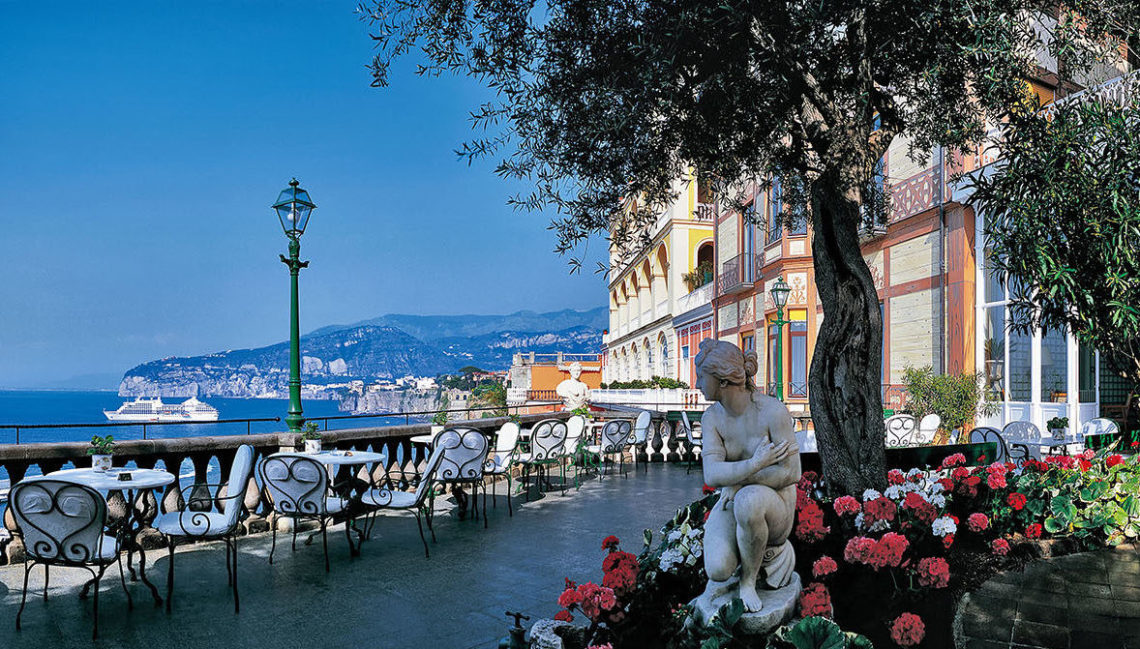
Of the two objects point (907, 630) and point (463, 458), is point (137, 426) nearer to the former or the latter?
point (463, 458)

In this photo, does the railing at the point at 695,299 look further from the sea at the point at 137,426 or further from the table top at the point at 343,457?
the table top at the point at 343,457

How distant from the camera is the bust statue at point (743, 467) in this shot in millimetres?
2547

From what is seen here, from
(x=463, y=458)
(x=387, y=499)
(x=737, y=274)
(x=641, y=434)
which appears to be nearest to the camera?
(x=387, y=499)

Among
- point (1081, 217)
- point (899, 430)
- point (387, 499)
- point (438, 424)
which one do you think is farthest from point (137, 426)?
point (1081, 217)

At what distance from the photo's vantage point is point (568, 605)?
3.06 m

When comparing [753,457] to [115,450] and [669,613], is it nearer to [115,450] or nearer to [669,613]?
[669,613]

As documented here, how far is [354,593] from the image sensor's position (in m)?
4.90

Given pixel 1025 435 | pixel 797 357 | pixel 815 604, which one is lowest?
pixel 1025 435

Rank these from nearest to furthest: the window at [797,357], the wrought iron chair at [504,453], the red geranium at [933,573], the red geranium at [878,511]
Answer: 1. the red geranium at [933,573]
2. the red geranium at [878,511]
3. the wrought iron chair at [504,453]
4. the window at [797,357]

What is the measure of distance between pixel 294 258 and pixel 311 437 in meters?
2.09

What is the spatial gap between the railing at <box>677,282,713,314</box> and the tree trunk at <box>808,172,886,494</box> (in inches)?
854

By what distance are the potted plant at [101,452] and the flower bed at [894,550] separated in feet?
14.2

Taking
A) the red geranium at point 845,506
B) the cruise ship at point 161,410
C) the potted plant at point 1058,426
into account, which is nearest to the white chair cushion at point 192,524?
the red geranium at point 845,506

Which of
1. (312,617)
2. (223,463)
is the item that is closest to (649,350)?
(223,463)
